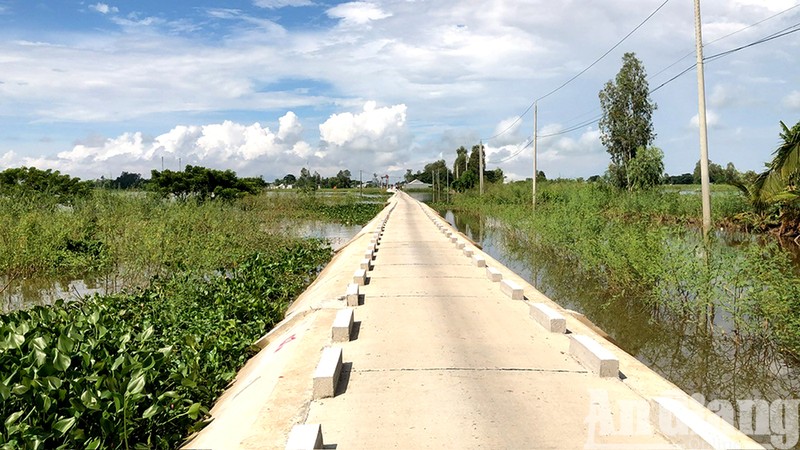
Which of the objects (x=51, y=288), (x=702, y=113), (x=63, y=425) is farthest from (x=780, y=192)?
(x=51, y=288)

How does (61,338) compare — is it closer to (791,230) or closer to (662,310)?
(662,310)

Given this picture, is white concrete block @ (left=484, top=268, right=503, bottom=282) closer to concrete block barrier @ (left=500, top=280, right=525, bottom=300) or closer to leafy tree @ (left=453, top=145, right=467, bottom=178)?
concrete block barrier @ (left=500, top=280, right=525, bottom=300)

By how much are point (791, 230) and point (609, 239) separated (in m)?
13.8

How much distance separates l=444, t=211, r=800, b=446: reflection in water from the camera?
26.8ft

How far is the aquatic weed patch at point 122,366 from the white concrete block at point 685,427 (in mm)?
4517

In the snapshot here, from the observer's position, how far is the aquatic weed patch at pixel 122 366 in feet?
16.6

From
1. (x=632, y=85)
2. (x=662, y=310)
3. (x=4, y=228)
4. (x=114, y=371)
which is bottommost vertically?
(x=662, y=310)

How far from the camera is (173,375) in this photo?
239 inches

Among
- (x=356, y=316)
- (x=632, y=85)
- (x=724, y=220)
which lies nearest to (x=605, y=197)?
(x=724, y=220)

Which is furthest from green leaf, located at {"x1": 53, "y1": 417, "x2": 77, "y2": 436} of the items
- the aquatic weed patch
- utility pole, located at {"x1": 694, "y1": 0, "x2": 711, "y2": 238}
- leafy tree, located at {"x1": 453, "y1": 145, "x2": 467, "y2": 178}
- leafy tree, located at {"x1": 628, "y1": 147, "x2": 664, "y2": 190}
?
leafy tree, located at {"x1": 453, "y1": 145, "x2": 467, "y2": 178}

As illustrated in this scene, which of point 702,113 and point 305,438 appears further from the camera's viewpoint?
point 702,113

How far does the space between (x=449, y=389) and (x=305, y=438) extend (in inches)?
78.0

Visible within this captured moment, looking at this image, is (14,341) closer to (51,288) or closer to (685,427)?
(685,427)

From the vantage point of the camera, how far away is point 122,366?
6.00 m
